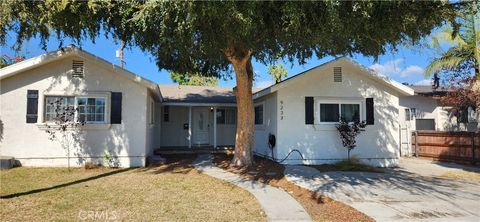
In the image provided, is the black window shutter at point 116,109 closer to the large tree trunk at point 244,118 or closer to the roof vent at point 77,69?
the roof vent at point 77,69

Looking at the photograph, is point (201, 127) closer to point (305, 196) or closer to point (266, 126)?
point (266, 126)

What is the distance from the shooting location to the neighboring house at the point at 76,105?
11547mm

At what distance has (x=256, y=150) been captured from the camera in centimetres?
1603

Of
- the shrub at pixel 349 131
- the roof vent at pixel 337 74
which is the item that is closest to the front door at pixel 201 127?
the roof vent at pixel 337 74

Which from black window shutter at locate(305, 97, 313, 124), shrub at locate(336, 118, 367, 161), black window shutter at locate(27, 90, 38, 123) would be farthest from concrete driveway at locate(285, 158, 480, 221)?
black window shutter at locate(27, 90, 38, 123)

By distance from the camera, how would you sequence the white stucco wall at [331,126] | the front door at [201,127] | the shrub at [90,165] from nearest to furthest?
the shrub at [90,165] → the white stucco wall at [331,126] → the front door at [201,127]

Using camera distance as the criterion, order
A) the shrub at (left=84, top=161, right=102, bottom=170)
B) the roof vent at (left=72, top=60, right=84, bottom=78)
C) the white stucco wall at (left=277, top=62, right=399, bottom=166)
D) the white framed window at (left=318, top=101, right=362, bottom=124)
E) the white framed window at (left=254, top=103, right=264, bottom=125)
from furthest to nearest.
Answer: the white framed window at (left=254, top=103, right=264, bottom=125) → the white framed window at (left=318, top=101, right=362, bottom=124) → the white stucco wall at (left=277, top=62, right=399, bottom=166) → the roof vent at (left=72, top=60, right=84, bottom=78) → the shrub at (left=84, top=161, right=102, bottom=170)

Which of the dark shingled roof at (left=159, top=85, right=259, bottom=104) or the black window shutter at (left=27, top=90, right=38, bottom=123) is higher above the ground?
the dark shingled roof at (left=159, top=85, right=259, bottom=104)

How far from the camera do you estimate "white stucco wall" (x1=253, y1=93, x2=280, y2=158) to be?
1336 centimetres

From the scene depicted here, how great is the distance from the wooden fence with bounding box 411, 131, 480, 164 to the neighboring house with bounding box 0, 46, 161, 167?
1249 centimetres

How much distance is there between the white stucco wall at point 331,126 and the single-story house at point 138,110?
0.12 feet

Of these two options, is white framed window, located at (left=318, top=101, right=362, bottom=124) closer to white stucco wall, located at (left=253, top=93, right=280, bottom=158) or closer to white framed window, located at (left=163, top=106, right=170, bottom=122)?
white stucco wall, located at (left=253, top=93, right=280, bottom=158)

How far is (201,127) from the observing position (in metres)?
19.2

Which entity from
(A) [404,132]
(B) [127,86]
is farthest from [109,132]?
(A) [404,132]
